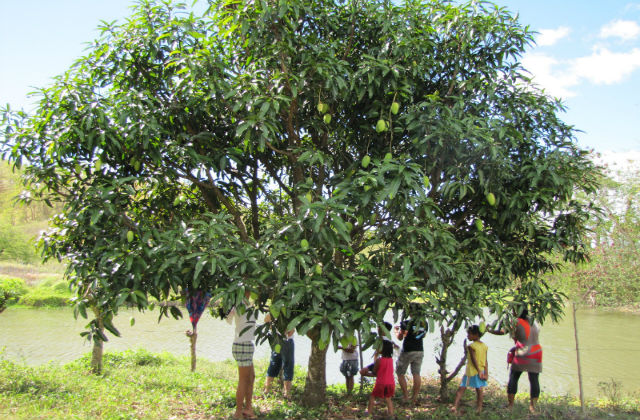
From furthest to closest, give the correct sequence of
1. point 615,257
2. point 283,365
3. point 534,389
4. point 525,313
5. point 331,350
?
point 615,257 → point 331,350 → point 283,365 → point 534,389 → point 525,313

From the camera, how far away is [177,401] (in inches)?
170

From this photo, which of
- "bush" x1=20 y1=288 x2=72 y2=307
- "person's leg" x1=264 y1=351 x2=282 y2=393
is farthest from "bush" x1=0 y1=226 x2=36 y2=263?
"person's leg" x1=264 y1=351 x2=282 y2=393

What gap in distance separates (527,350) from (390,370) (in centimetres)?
143

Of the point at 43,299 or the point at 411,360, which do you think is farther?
the point at 43,299

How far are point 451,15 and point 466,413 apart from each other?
3.59m

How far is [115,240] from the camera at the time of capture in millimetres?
3049

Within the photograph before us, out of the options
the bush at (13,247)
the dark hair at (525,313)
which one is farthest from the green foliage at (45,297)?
the dark hair at (525,313)

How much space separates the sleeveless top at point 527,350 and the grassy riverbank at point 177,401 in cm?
43

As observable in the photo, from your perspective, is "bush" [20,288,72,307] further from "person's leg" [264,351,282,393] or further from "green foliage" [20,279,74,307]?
"person's leg" [264,351,282,393]

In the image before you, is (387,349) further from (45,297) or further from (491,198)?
(45,297)

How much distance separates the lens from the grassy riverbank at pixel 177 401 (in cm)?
386

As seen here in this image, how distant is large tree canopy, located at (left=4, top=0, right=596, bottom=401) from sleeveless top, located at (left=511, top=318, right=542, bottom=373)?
589mm

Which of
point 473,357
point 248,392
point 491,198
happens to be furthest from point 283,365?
point 491,198

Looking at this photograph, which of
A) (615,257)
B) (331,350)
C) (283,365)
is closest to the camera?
(283,365)
